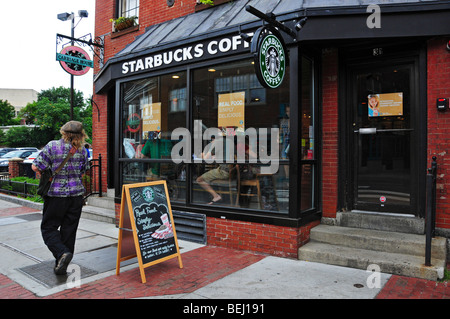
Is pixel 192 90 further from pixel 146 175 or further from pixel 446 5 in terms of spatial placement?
pixel 446 5

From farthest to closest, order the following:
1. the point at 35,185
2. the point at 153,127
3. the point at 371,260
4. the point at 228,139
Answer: the point at 35,185
the point at 153,127
the point at 228,139
the point at 371,260

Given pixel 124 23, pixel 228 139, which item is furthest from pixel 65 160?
pixel 124 23

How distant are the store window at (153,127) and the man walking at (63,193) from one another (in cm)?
214

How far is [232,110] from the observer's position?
19.0ft

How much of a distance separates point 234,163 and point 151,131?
7.21 ft

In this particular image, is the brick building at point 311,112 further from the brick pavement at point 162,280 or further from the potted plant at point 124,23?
the potted plant at point 124,23

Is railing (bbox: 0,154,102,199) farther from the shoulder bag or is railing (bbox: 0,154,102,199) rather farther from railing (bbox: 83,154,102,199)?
the shoulder bag

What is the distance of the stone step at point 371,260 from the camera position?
397 cm

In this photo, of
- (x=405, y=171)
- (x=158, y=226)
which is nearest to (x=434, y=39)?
(x=405, y=171)

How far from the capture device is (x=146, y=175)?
7.00 m

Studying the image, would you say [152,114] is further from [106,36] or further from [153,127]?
[106,36]

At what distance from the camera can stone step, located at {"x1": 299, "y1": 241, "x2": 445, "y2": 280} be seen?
156 inches

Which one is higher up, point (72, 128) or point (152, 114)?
point (152, 114)

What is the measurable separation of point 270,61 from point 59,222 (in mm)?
3488
